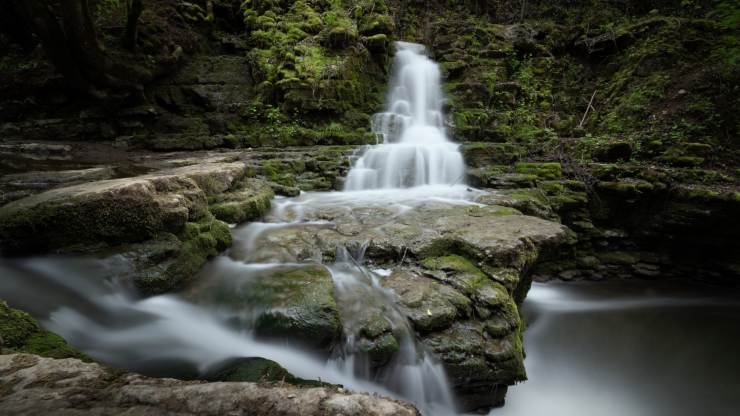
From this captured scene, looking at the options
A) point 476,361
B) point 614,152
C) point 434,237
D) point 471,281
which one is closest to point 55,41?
point 434,237

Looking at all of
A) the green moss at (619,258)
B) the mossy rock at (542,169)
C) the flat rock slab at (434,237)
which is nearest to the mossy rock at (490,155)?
the mossy rock at (542,169)

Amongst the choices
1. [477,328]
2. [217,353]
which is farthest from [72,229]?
[477,328]

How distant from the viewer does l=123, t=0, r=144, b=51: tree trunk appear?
864 centimetres

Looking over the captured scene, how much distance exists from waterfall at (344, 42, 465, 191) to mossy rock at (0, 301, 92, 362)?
617 cm

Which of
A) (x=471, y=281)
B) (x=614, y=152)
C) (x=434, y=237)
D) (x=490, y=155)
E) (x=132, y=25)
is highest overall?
(x=132, y=25)

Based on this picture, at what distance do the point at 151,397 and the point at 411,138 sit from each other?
1043 cm

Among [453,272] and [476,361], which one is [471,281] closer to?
[453,272]

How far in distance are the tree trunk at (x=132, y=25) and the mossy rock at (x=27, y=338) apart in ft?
32.0

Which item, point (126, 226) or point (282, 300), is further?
point (126, 226)

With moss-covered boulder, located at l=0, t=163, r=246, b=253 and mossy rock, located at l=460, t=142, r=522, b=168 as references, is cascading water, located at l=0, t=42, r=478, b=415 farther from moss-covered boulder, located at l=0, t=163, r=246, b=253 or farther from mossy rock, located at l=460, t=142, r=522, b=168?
mossy rock, located at l=460, t=142, r=522, b=168

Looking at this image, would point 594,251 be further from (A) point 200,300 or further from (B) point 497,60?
(B) point 497,60

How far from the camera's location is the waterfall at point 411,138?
27.0 ft

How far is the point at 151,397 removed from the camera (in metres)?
1.29

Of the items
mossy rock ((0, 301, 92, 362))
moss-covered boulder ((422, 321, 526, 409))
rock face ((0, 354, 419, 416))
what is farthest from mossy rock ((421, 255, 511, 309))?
mossy rock ((0, 301, 92, 362))
